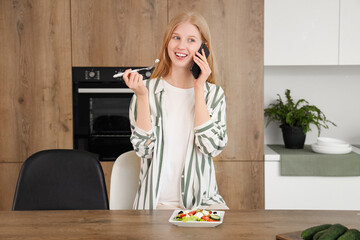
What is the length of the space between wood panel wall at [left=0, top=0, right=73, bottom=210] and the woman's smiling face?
4.45 feet

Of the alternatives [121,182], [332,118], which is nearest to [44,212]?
[121,182]

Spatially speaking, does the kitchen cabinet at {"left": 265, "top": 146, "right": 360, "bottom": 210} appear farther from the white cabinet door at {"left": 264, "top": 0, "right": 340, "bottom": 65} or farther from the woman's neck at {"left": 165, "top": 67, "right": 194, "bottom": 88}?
the woman's neck at {"left": 165, "top": 67, "right": 194, "bottom": 88}

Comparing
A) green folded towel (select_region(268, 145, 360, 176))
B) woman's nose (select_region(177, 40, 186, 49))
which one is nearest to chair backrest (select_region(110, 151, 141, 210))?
woman's nose (select_region(177, 40, 186, 49))

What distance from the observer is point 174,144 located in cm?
219

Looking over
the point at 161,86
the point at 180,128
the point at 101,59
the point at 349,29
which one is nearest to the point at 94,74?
the point at 101,59

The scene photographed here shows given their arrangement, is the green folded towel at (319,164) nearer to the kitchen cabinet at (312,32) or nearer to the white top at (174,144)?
the kitchen cabinet at (312,32)

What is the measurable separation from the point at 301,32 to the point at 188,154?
170 cm

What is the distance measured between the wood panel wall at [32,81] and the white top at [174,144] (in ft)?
4.50

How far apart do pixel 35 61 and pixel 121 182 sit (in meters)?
1.56

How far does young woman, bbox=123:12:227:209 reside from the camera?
2104mm

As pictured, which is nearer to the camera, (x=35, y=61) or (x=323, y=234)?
(x=323, y=234)

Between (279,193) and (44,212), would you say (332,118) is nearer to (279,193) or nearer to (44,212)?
(279,193)

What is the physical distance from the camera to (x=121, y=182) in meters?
2.16

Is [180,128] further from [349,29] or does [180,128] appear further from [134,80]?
[349,29]
